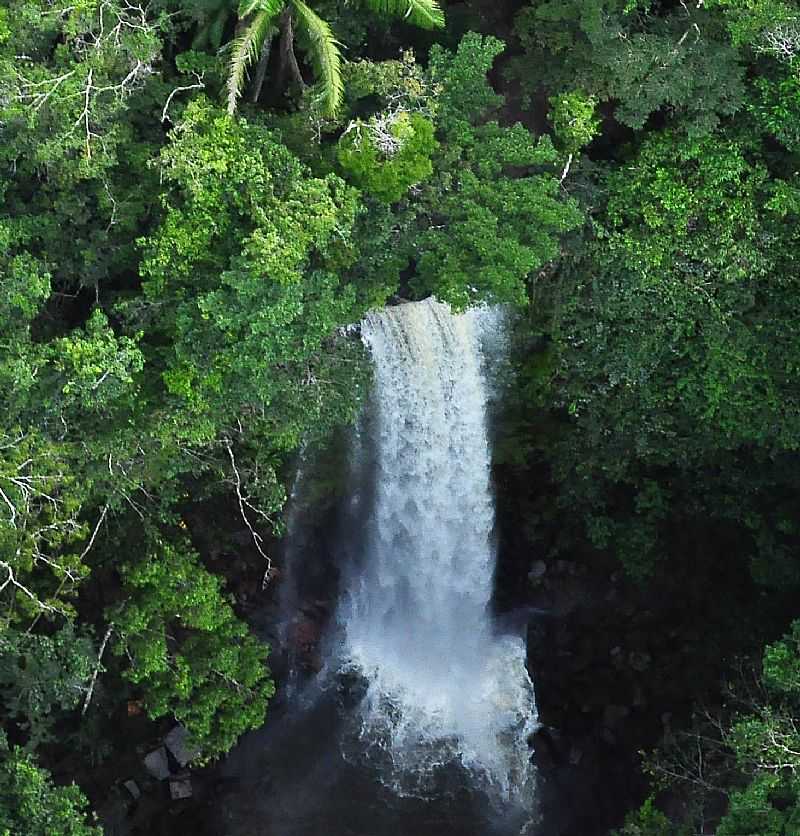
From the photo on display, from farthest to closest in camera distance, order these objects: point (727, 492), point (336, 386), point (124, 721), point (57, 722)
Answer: point (727, 492), point (124, 721), point (57, 722), point (336, 386)

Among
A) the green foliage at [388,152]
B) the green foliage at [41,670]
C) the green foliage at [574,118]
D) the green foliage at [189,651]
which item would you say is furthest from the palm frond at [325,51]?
the green foliage at [41,670]

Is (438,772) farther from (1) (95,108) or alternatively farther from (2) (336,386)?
(1) (95,108)

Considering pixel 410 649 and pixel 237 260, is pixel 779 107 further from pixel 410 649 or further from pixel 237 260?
pixel 410 649

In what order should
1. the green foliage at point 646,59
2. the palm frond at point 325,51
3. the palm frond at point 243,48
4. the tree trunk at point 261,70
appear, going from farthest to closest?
the green foliage at point 646,59
the tree trunk at point 261,70
the palm frond at point 325,51
the palm frond at point 243,48

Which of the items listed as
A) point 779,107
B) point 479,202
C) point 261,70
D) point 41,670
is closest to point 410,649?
point 41,670

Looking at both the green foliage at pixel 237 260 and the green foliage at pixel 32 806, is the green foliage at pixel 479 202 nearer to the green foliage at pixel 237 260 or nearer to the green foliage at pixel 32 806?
the green foliage at pixel 237 260

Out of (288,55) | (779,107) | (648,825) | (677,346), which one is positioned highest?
(779,107)

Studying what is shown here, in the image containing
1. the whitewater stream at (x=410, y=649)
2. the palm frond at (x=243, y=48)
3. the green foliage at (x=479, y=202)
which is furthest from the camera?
the whitewater stream at (x=410, y=649)

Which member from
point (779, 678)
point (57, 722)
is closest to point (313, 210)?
point (779, 678)
